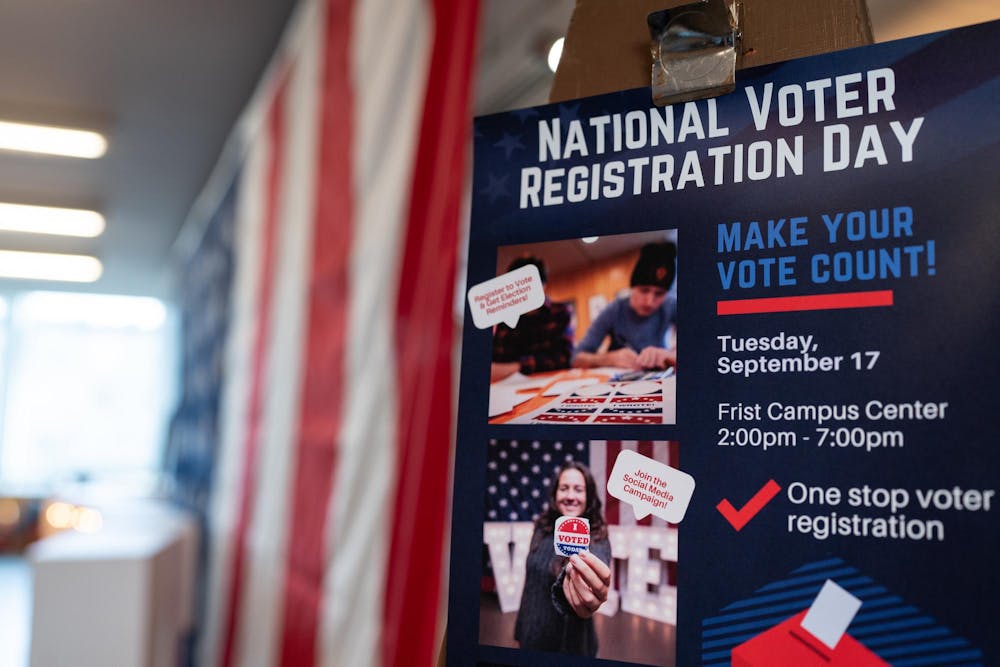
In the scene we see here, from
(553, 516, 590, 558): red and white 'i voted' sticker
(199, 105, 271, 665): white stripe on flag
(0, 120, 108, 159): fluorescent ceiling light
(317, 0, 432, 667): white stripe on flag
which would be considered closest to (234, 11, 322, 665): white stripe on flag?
(199, 105, 271, 665): white stripe on flag

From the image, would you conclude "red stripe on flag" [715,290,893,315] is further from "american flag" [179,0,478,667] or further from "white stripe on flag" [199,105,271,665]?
"white stripe on flag" [199,105,271,665]

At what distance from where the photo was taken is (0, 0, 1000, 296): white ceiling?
254cm

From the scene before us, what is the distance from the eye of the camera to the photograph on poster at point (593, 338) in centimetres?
76

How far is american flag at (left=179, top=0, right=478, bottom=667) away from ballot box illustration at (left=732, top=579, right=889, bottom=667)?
109 cm

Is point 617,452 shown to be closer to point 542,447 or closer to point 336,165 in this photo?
point 542,447

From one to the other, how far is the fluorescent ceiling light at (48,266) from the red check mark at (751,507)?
25.3 feet

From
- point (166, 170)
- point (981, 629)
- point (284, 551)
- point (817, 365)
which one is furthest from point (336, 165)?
point (166, 170)

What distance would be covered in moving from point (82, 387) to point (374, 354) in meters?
8.93

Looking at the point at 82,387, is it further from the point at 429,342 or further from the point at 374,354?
the point at 429,342

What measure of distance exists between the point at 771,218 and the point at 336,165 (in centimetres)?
206

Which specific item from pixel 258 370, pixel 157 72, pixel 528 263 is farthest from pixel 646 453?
pixel 157 72

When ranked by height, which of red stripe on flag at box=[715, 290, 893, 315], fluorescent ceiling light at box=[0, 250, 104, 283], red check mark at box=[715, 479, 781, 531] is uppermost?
fluorescent ceiling light at box=[0, 250, 104, 283]

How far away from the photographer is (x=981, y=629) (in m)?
0.60

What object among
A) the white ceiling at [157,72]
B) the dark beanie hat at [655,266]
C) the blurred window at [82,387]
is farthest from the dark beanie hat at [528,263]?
the blurred window at [82,387]
